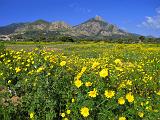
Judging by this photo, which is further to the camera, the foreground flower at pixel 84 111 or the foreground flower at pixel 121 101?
the foreground flower at pixel 84 111

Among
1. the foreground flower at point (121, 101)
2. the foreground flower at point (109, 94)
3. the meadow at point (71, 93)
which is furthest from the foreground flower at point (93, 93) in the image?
the foreground flower at point (121, 101)

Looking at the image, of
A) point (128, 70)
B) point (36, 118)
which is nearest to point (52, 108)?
point (36, 118)

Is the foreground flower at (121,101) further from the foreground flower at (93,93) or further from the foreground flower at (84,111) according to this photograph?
the foreground flower at (84,111)

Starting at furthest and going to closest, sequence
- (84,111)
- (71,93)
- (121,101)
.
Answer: (71,93) → (84,111) → (121,101)

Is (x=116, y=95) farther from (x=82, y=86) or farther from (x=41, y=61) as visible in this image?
(x=41, y=61)

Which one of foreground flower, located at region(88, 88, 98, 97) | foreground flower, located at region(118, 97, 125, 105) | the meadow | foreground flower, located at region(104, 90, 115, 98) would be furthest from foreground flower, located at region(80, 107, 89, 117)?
foreground flower, located at region(118, 97, 125, 105)

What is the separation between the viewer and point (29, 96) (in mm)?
6582

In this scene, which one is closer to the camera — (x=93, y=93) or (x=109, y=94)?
(x=109, y=94)

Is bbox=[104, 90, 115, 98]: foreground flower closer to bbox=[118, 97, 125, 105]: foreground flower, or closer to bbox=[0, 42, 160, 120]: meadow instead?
bbox=[0, 42, 160, 120]: meadow

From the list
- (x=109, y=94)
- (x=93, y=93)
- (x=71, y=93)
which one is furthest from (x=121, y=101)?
(x=71, y=93)

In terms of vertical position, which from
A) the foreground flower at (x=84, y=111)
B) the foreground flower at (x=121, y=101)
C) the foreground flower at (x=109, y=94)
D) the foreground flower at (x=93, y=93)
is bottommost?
the foreground flower at (x=84, y=111)

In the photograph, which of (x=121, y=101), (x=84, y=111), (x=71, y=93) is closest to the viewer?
(x=121, y=101)

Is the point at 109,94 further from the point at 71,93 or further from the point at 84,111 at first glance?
the point at 71,93

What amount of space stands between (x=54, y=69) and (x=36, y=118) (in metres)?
1.24
